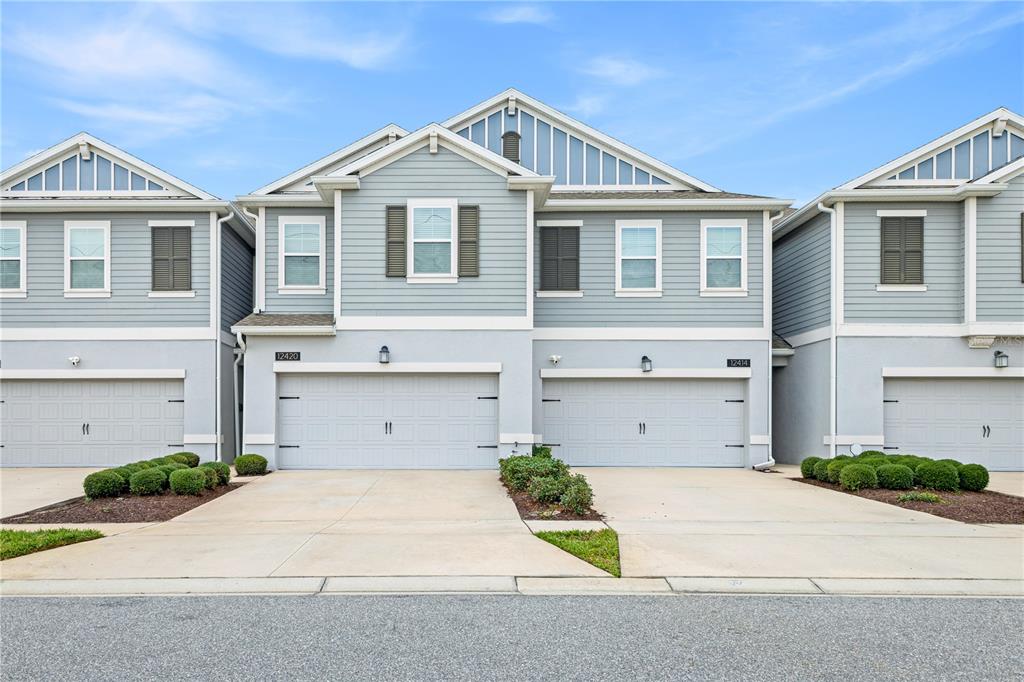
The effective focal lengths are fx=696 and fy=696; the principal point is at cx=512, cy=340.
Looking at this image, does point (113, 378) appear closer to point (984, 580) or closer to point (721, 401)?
point (721, 401)

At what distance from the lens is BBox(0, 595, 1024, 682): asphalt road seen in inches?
181

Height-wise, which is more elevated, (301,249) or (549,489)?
(301,249)

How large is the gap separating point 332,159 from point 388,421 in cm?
652

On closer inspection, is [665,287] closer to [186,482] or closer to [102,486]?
[186,482]

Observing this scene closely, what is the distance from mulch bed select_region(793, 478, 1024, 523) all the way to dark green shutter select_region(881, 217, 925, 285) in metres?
5.25

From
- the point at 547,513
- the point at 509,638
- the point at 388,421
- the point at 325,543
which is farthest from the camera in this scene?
the point at 388,421

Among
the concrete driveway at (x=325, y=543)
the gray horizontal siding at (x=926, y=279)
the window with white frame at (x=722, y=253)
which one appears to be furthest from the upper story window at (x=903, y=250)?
the concrete driveway at (x=325, y=543)

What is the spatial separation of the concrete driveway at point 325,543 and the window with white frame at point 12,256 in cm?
850

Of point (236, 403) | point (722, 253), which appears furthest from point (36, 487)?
point (722, 253)

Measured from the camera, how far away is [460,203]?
14.4 m

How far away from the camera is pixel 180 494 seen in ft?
36.5

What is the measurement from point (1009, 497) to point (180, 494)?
13536 millimetres

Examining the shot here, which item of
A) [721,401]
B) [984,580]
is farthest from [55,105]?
[984,580]

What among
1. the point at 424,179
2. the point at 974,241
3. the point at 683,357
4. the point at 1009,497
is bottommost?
the point at 1009,497
